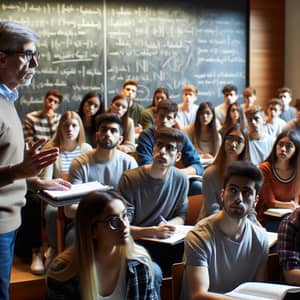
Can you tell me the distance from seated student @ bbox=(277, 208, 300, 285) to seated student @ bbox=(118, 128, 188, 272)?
90 cm

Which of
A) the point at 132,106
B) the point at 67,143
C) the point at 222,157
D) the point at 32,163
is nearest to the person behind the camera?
the point at 32,163

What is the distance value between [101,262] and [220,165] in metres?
1.82

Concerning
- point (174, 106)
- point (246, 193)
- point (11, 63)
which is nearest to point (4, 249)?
point (11, 63)

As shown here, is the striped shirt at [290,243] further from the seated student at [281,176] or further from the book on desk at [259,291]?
the seated student at [281,176]

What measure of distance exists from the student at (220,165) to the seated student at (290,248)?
37.2 inches

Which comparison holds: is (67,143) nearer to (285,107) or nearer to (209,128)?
(209,128)

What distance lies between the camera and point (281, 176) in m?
3.98

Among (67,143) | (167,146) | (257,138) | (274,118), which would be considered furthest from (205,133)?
(167,146)

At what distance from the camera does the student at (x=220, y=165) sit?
3523mm

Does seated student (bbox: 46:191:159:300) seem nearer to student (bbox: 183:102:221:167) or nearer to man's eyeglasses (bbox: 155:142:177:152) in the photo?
man's eyeglasses (bbox: 155:142:177:152)

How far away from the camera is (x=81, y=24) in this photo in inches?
296

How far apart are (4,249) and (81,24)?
5.85m

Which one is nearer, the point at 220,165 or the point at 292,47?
the point at 220,165

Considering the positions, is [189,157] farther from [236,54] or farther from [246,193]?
[236,54]
